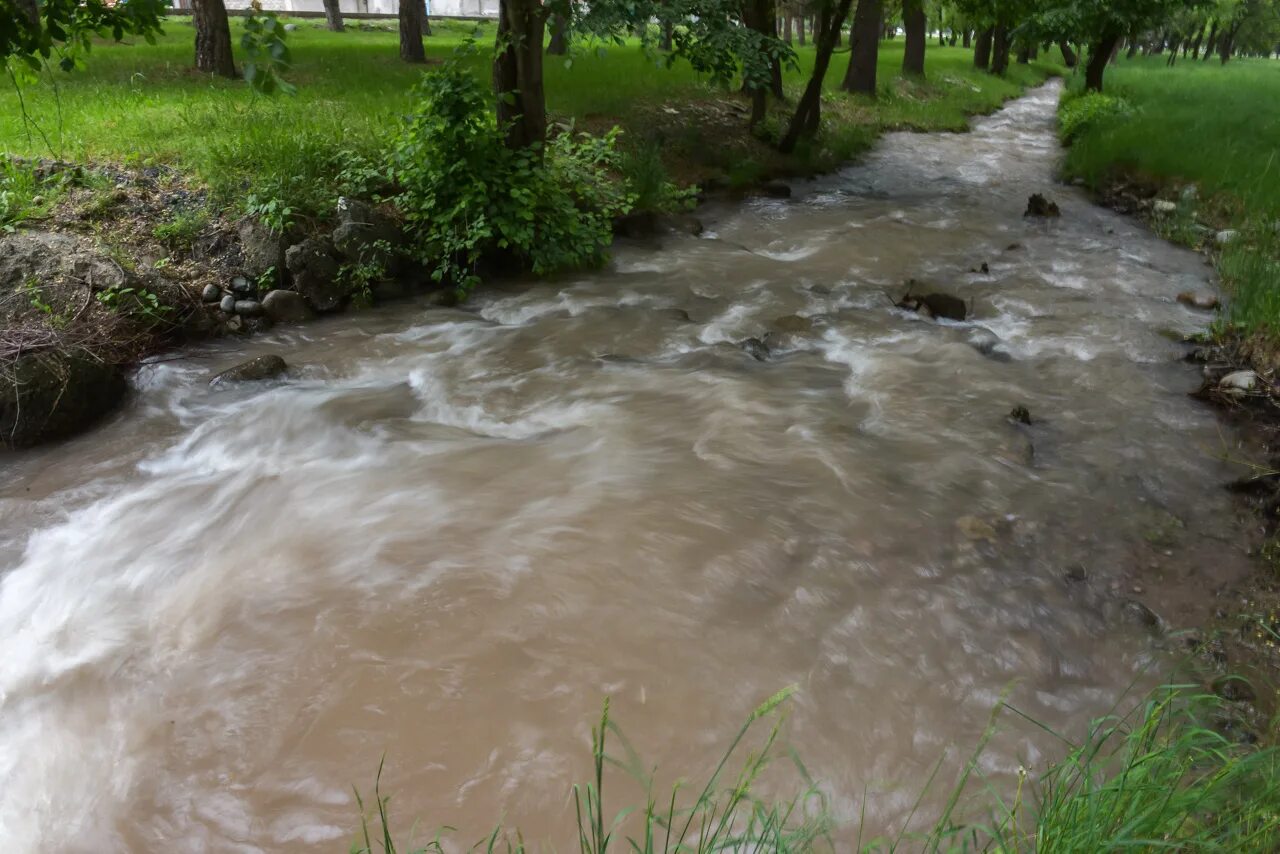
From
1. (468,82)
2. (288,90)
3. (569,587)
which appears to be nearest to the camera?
(288,90)

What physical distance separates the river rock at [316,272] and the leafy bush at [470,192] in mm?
836

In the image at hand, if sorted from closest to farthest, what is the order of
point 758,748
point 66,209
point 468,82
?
1. point 758,748
2. point 66,209
3. point 468,82

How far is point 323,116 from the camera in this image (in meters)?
9.55

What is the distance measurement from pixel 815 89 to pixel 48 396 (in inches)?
456

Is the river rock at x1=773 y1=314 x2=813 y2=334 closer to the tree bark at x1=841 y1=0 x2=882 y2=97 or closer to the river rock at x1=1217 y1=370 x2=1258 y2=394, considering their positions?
the river rock at x1=1217 y1=370 x2=1258 y2=394

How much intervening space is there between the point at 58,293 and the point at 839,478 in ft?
18.7

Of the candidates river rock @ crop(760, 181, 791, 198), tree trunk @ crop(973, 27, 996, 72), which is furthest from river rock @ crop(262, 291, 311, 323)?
tree trunk @ crop(973, 27, 996, 72)

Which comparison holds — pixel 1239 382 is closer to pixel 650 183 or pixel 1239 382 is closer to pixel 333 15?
pixel 650 183

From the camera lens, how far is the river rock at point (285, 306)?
7.00 metres

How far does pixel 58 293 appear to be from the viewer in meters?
5.83

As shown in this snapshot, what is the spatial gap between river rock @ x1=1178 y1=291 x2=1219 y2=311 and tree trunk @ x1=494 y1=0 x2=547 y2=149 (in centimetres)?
660

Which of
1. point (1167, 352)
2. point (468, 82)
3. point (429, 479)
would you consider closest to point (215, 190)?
point (468, 82)

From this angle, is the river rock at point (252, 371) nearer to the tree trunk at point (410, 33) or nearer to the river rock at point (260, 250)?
the river rock at point (260, 250)

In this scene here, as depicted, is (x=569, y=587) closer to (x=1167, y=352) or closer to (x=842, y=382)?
(x=842, y=382)
